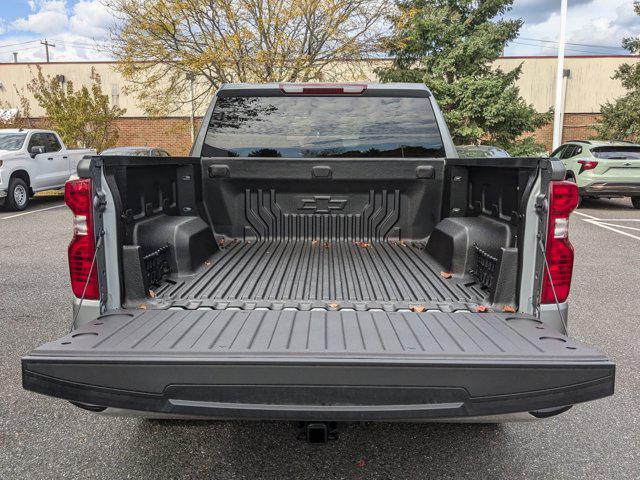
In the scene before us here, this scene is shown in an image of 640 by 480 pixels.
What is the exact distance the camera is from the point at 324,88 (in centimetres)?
387

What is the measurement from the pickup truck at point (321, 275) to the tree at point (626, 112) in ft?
59.9

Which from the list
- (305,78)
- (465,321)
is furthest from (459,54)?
(465,321)

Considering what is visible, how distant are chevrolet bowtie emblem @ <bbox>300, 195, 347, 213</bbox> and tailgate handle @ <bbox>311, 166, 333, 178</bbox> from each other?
0.79ft

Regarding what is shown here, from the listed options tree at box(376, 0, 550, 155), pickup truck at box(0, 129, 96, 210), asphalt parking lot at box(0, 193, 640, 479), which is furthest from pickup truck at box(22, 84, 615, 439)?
tree at box(376, 0, 550, 155)

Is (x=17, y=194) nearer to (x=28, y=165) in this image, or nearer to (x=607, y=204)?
(x=28, y=165)

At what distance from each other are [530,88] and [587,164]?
16564 millimetres

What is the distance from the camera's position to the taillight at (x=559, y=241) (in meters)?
2.41

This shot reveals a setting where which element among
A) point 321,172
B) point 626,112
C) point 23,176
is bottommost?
point 23,176

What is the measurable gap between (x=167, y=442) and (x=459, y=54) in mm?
17539

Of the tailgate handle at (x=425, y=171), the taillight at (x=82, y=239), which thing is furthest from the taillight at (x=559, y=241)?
the taillight at (x=82, y=239)

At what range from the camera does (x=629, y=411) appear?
11.0 ft

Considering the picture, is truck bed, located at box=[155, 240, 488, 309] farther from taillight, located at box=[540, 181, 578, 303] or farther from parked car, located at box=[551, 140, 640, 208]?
parked car, located at box=[551, 140, 640, 208]

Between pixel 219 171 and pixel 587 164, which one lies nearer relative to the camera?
pixel 219 171

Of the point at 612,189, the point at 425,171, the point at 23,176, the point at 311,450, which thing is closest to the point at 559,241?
the point at 425,171
